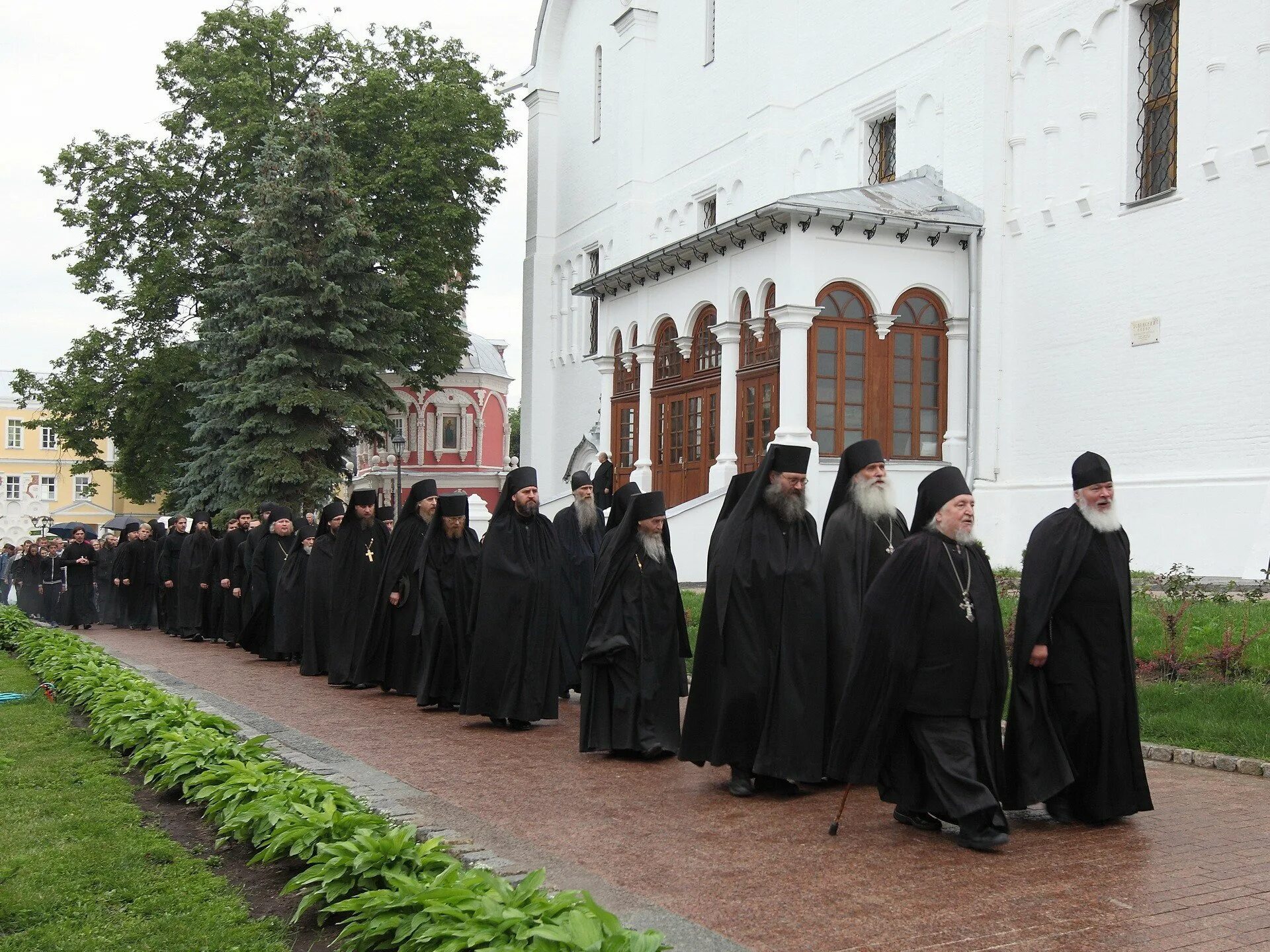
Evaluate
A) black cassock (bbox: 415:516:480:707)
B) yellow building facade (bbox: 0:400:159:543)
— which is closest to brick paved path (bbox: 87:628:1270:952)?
black cassock (bbox: 415:516:480:707)

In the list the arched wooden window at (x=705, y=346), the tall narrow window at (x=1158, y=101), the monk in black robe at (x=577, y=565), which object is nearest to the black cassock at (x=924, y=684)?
the monk in black robe at (x=577, y=565)

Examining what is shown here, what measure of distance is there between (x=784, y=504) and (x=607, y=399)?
19.5 metres

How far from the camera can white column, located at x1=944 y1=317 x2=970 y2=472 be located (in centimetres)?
2152

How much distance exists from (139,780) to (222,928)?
358 centimetres

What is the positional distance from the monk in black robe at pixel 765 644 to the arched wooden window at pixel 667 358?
16472 mm

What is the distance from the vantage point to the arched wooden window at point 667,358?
991 inches

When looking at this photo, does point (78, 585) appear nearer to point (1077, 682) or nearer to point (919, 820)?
point (919, 820)

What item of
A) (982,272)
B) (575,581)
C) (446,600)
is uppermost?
(982,272)

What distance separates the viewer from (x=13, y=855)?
6676mm

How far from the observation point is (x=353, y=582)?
602 inches

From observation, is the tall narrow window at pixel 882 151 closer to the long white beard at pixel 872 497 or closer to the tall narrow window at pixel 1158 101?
the tall narrow window at pixel 1158 101

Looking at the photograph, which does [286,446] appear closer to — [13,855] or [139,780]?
[139,780]

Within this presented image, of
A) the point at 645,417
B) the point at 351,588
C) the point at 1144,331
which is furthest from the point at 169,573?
the point at 1144,331

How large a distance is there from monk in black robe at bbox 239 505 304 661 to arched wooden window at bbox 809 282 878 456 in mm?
7894
